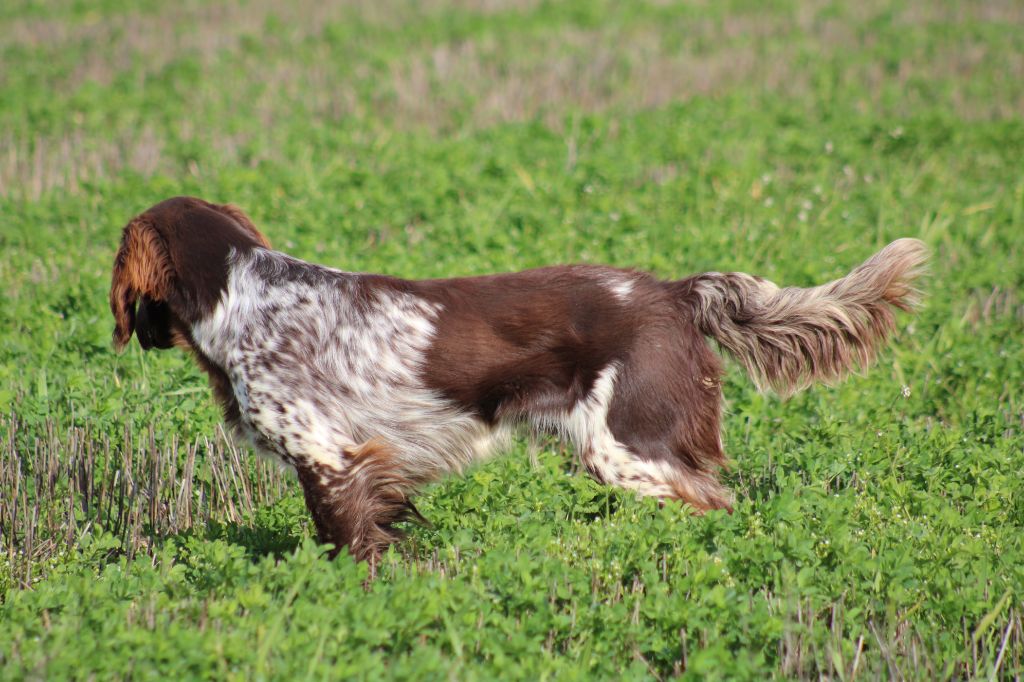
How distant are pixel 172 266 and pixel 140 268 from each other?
12 cm

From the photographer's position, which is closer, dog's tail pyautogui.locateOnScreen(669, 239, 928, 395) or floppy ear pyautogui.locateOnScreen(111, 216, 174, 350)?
dog's tail pyautogui.locateOnScreen(669, 239, 928, 395)

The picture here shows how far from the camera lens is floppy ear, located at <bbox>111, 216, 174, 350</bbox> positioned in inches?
161

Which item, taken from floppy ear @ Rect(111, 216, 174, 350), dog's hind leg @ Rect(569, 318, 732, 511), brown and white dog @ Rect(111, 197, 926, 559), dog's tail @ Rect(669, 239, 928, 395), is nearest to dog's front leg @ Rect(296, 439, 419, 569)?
brown and white dog @ Rect(111, 197, 926, 559)

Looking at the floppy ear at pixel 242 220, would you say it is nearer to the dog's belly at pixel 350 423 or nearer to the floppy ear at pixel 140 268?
the floppy ear at pixel 140 268

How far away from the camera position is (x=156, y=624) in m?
3.07

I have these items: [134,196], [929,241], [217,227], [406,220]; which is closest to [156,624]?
[217,227]

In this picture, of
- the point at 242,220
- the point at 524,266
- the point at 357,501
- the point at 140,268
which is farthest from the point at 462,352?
the point at 524,266

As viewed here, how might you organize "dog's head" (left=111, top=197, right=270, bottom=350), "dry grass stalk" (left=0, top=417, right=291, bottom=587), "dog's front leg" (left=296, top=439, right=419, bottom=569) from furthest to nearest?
1. "dry grass stalk" (left=0, top=417, right=291, bottom=587)
2. "dog's head" (left=111, top=197, right=270, bottom=350)
3. "dog's front leg" (left=296, top=439, right=419, bottom=569)

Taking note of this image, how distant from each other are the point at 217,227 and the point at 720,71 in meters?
7.90

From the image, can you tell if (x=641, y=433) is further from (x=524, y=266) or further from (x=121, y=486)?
(x=524, y=266)

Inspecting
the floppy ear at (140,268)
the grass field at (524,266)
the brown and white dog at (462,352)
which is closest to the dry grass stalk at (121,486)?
the grass field at (524,266)

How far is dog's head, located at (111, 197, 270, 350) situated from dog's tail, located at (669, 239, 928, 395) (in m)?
1.75

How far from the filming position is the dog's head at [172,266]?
4082 mm

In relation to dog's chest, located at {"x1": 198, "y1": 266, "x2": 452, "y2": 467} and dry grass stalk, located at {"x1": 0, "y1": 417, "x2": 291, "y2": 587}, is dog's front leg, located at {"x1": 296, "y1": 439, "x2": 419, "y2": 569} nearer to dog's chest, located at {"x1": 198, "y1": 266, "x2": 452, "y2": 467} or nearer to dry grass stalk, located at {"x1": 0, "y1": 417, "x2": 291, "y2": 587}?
dog's chest, located at {"x1": 198, "y1": 266, "x2": 452, "y2": 467}
